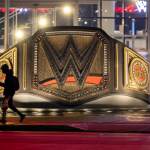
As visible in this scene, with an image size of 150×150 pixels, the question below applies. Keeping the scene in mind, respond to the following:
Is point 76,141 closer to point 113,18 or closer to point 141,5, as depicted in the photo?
point 113,18

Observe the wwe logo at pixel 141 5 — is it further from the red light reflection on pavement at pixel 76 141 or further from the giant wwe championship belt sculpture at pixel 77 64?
the red light reflection on pavement at pixel 76 141

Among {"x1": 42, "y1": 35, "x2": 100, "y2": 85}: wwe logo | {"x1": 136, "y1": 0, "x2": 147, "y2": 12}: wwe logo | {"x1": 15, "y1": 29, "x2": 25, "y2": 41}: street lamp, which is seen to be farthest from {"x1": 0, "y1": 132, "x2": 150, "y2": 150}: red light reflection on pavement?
{"x1": 15, "y1": 29, "x2": 25, "y2": 41}: street lamp

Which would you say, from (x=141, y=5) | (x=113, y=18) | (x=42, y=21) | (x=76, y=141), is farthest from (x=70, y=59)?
(x=76, y=141)

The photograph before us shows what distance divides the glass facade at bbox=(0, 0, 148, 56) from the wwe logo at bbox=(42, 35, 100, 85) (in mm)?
2525

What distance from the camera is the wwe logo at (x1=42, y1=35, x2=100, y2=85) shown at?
675 inches

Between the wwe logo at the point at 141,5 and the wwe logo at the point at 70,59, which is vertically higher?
the wwe logo at the point at 141,5

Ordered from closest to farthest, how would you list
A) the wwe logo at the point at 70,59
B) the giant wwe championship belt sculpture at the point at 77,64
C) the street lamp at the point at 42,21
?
1. the giant wwe championship belt sculpture at the point at 77,64
2. the wwe logo at the point at 70,59
3. the street lamp at the point at 42,21

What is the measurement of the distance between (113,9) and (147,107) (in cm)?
471

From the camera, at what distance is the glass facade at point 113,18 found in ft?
64.6

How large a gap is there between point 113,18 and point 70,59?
3.35 meters

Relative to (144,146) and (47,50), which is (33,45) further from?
(144,146)

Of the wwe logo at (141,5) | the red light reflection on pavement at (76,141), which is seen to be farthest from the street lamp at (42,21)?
the red light reflection on pavement at (76,141)

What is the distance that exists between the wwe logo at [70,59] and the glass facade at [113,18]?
2525 mm

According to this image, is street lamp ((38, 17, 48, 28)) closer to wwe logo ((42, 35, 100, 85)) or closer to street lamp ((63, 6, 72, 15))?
street lamp ((63, 6, 72, 15))
